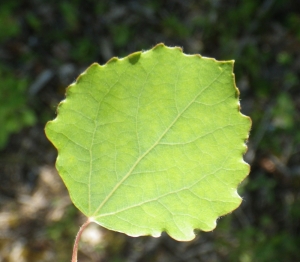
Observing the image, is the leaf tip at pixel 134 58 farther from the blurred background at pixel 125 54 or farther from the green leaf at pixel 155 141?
the blurred background at pixel 125 54

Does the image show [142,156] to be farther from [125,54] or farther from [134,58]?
[125,54]

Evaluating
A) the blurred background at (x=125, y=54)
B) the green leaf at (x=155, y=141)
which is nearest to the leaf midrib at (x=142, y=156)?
the green leaf at (x=155, y=141)

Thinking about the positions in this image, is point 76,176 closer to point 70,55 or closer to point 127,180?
point 127,180

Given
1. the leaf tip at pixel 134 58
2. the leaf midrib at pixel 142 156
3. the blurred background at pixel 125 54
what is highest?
the leaf tip at pixel 134 58

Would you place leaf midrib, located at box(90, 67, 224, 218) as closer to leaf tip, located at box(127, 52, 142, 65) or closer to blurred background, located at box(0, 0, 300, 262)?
leaf tip, located at box(127, 52, 142, 65)

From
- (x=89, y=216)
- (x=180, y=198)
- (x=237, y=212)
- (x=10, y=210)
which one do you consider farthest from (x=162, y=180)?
(x=10, y=210)

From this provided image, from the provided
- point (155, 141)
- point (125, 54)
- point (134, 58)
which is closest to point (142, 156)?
point (155, 141)

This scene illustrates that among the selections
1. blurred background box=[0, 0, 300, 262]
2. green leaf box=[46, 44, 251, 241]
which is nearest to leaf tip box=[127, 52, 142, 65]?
green leaf box=[46, 44, 251, 241]
